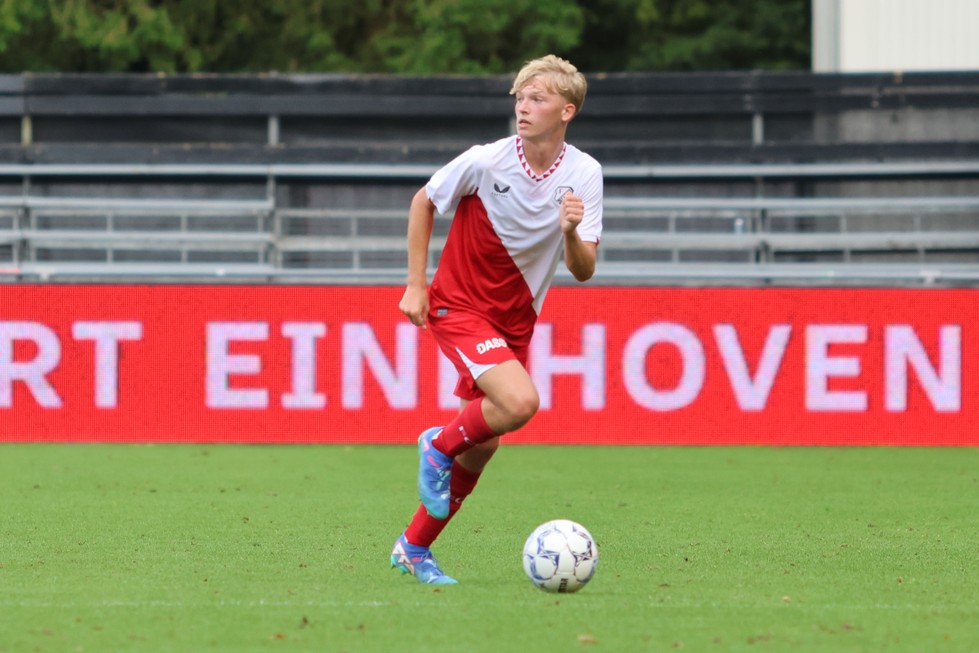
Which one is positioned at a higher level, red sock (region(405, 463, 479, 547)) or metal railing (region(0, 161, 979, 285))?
metal railing (region(0, 161, 979, 285))

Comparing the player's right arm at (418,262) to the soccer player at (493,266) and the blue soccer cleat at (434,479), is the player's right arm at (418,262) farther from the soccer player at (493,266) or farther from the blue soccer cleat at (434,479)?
the blue soccer cleat at (434,479)

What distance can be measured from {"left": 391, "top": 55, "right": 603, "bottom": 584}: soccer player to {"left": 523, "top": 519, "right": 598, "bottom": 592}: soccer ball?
42 cm

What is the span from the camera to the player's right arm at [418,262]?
6.07 m

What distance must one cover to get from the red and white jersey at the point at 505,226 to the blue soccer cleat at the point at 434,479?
1.82 ft

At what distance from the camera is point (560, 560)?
18.9 feet

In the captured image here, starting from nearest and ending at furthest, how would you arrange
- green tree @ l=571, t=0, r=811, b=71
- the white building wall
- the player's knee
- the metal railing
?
the player's knee → the metal railing → the white building wall → green tree @ l=571, t=0, r=811, b=71

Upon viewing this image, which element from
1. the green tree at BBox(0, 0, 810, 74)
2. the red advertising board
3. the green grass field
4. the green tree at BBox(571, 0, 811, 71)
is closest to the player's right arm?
the green grass field

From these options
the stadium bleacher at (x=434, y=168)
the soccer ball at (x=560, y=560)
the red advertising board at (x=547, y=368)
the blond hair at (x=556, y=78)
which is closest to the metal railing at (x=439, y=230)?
the stadium bleacher at (x=434, y=168)

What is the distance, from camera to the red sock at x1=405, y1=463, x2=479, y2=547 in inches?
242

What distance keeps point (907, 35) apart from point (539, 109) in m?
12.9

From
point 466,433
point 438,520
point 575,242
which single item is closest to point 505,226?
point 575,242

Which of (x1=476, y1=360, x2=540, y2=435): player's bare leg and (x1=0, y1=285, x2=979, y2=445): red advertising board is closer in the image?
(x1=476, y1=360, x2=540, y2=435): player's bare leg

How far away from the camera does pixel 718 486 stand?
408 inches

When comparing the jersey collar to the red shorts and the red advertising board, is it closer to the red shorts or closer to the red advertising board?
the red shorts
